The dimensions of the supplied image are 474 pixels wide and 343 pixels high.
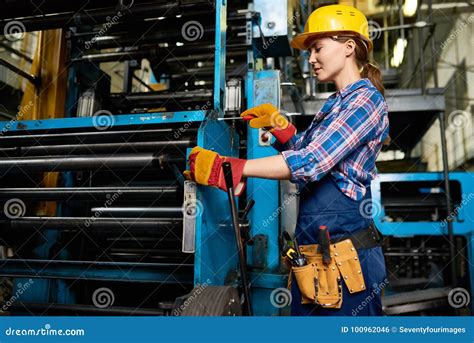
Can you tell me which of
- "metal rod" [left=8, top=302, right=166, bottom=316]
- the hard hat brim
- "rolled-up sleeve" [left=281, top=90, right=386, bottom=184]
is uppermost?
the hard hat brim

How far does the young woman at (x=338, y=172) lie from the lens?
1.17 m

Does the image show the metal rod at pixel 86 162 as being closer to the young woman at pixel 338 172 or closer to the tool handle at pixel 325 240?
the young woman at pixel 338 172

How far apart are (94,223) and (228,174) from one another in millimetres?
925

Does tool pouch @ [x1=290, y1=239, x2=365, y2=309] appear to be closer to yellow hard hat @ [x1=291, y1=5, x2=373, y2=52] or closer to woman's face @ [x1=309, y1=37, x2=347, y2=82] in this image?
woman's face @ [x1=309, y1=37, x2=347, y2=82]

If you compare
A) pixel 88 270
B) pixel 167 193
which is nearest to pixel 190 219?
pixel 167 193

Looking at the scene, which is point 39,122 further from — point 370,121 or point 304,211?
point 370,121

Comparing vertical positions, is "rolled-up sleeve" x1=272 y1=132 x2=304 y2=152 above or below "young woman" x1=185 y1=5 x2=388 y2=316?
above

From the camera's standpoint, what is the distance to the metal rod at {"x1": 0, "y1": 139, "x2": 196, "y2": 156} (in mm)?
1684

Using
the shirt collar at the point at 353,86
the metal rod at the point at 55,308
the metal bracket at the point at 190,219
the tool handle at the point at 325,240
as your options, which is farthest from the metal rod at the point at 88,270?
the shirt collar at the point at 353,86

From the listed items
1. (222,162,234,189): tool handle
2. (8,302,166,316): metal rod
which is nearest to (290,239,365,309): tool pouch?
(222,162,234,189): tool handle

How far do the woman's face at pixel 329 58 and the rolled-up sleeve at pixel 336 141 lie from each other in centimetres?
20

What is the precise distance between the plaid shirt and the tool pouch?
188mm

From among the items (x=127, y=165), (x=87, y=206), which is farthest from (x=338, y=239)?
(x=87, y=206)
